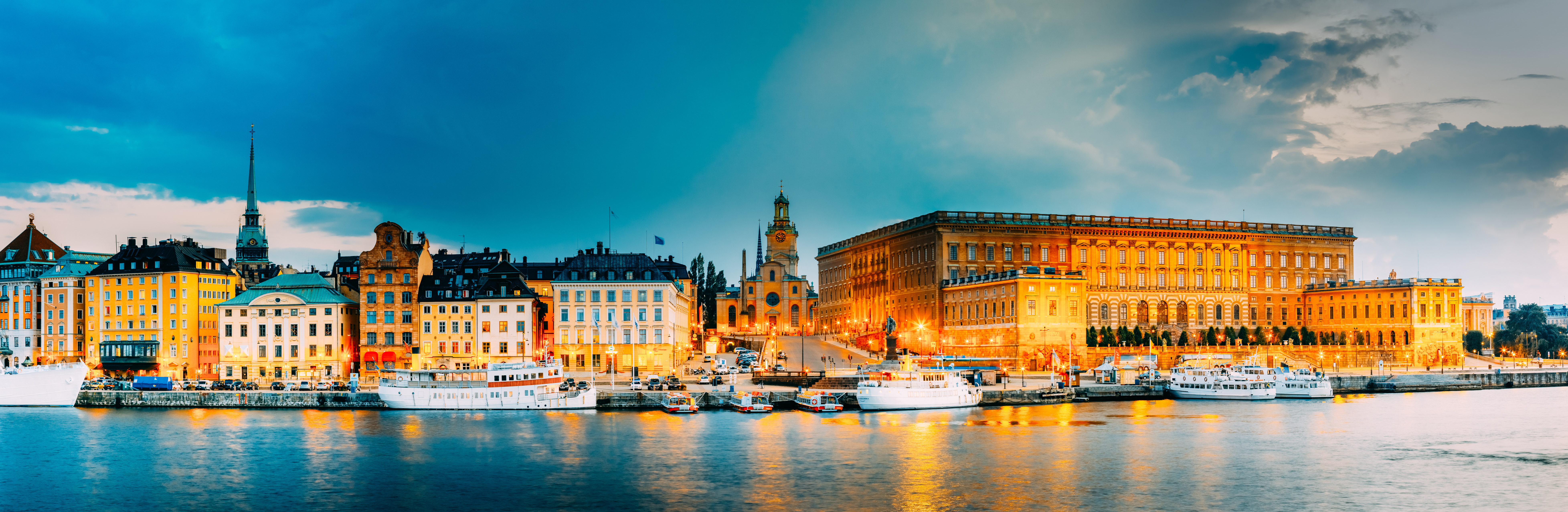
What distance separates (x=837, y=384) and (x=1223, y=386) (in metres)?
33.7

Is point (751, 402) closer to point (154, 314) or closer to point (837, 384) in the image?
point (837, 384)

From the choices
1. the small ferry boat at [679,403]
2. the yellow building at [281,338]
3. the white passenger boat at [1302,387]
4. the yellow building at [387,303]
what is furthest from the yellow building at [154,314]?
the white passenger boat at [1302,387]

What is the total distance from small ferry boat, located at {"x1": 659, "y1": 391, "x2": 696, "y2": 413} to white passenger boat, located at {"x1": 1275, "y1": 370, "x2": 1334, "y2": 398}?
170 feet

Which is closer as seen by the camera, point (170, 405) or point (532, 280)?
point (170, 405)

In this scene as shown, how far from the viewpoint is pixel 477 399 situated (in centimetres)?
9969

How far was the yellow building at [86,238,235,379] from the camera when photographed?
131m

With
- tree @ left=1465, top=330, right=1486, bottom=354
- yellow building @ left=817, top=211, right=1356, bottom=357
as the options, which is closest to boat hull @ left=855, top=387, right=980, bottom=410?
yellow building @ left=817, top=211, right=1356, bottom=357

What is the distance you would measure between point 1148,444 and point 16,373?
86276 millimetres

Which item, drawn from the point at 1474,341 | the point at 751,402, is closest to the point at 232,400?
the point at 751,402

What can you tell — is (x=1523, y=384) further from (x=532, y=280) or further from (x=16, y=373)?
(x=16, y=373)

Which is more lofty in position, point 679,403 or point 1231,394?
point 679,403

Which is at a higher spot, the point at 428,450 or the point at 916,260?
the point at 916,260

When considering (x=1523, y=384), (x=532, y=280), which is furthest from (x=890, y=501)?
(x=1523, y=384)

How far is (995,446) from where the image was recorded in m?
76.2
